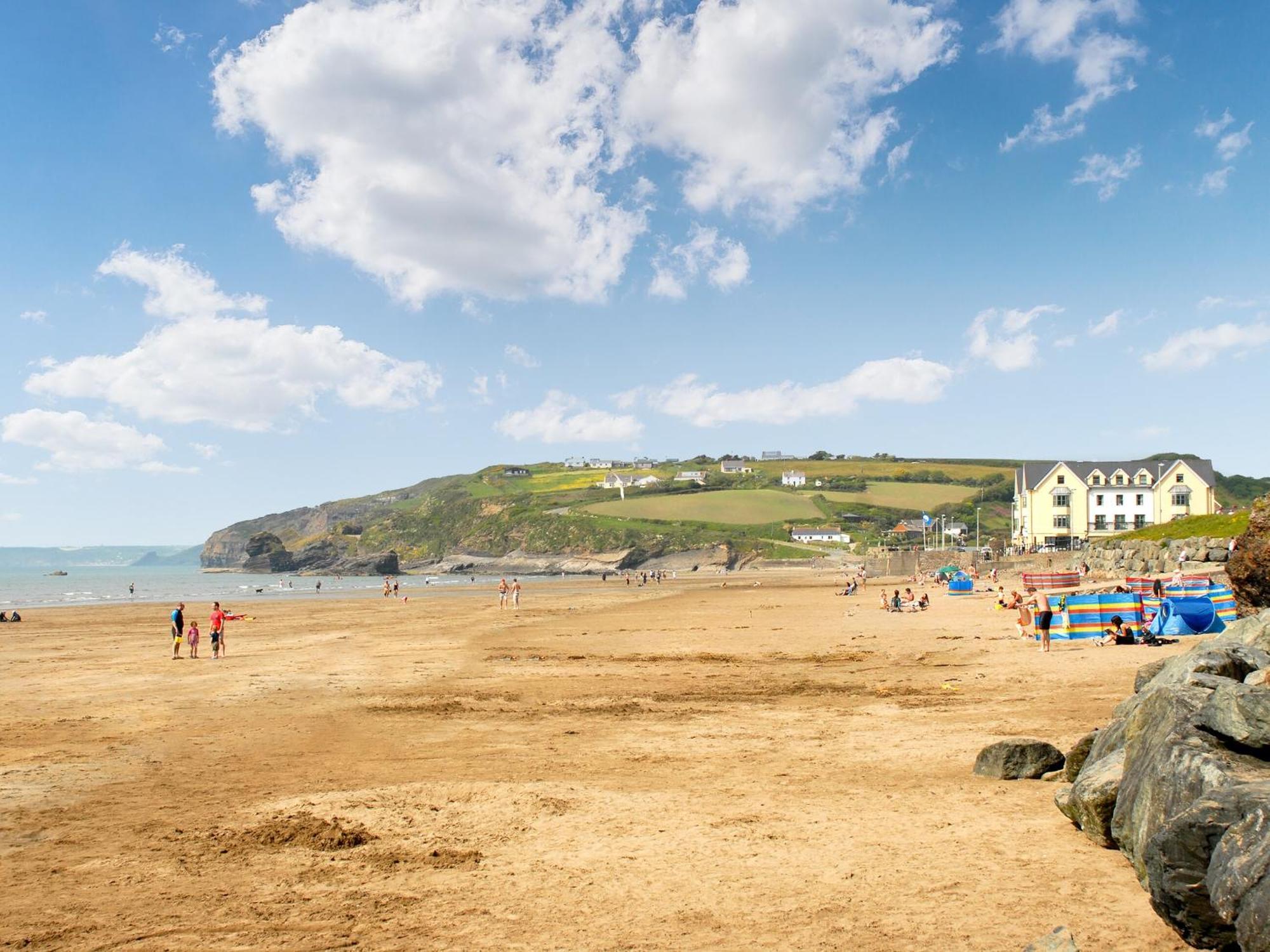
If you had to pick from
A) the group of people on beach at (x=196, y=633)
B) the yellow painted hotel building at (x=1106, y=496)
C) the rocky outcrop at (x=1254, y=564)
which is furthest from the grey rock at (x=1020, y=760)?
the yellow painted hotel building at (x=1106, y=496)

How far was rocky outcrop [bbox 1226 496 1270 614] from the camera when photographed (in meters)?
18.5

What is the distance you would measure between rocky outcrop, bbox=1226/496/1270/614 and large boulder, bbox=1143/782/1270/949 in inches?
606

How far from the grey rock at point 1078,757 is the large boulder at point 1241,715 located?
3.00 metres

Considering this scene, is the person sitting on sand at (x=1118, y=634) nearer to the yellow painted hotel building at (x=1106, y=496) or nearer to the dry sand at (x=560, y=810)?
the dry sand at (x=560, y=810)

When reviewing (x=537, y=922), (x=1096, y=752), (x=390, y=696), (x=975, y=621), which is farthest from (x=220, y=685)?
(x=975, y=621)

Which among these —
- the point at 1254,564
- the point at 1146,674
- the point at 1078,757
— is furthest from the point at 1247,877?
the point at 1254,564

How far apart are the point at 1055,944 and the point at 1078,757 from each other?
5.02m

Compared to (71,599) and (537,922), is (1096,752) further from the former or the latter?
(71,599)

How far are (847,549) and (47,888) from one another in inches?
6250

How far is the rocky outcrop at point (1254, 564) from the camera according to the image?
730 inches

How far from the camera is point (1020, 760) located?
35.6 ft

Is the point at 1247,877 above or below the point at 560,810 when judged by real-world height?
above

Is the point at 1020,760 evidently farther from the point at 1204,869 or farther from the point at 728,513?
the point at 728,513

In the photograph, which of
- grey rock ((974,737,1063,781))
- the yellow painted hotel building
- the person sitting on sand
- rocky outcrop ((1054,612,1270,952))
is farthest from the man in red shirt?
the yellow painted hotel building
